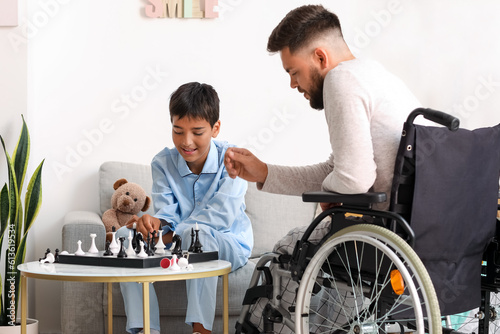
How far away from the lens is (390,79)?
188cm

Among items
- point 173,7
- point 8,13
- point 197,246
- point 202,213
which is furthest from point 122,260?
point 173,7

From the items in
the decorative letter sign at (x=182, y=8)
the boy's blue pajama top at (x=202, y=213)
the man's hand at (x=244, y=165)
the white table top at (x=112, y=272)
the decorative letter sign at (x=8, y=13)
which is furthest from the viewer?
the decorative letter sign at (x=182, y=8)

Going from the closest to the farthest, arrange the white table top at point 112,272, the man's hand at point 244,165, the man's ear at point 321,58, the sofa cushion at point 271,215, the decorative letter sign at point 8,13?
the white table top at point 112,272 < the man's ear at point 321,58 < the man's hand at point 244,165 < the decorative letter sign at point 8,13 < the sofa cushion at point 271,215

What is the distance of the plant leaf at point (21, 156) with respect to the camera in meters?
2.98

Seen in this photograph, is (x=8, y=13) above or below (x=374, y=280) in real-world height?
above

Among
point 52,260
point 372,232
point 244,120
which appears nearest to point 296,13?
point 372,232

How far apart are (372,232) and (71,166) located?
2.21 meters

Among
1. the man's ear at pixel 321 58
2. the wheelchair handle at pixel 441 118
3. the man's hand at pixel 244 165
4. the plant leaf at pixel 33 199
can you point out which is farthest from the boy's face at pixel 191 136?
the wheelchair handle at pixel 441 118

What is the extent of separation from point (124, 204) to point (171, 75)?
827 millimetres

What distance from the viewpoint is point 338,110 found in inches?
67.5

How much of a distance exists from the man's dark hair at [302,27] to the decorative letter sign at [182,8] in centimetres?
166

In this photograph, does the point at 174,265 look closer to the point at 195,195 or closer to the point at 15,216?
the point at 195,195

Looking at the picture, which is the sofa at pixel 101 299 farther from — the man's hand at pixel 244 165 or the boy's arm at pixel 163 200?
the man's hand at pixel 244 165

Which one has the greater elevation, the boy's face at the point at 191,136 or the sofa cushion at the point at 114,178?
the boy's face at the point at 191,136
